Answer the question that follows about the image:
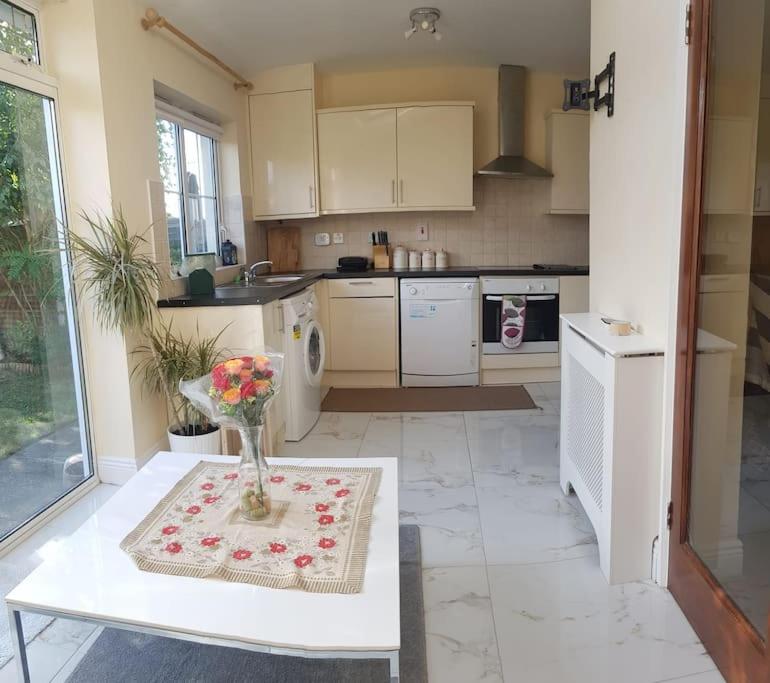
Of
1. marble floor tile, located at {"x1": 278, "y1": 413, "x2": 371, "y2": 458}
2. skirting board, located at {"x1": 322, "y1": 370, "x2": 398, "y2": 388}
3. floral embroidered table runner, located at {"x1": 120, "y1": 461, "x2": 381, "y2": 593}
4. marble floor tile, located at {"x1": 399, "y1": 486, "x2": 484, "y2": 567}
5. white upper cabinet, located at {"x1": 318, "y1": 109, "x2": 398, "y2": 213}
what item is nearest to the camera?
floral embroidered table runner, located at {"x1": 120, "y1": 461, "x2": 381, "y2": 593}

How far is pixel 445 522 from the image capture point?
247cm

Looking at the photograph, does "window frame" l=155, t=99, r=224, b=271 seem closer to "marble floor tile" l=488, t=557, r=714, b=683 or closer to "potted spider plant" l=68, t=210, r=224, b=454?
"potted spider plant" l=68, t=210, r=224, b=454

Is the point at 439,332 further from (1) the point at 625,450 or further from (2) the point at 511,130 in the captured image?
(1) the point at 625,450

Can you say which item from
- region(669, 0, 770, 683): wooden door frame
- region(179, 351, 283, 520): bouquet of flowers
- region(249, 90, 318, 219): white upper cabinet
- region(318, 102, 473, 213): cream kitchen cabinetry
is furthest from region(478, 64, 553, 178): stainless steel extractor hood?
region(179, 351, 283, 520): bouquet of flowers

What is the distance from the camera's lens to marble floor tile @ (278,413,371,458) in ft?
10.9

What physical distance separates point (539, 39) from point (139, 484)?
3.72 m

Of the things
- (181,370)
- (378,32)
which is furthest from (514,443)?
(378,32)

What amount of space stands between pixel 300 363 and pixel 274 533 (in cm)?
206

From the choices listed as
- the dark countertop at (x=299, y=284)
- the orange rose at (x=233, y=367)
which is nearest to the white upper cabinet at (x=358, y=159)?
the dark countertop at (x=299, y=284)

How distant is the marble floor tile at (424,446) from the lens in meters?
2.94

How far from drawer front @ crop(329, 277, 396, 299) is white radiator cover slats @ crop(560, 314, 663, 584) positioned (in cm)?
241

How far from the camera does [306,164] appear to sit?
15.2 ft

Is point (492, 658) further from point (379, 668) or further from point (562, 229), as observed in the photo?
point (562, 229)

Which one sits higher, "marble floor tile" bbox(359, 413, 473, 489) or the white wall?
the white wall
